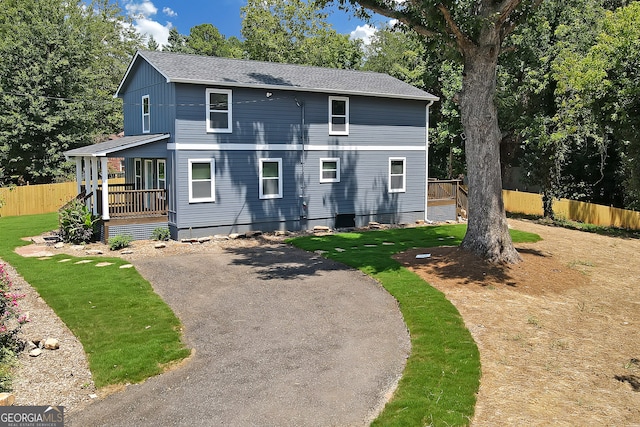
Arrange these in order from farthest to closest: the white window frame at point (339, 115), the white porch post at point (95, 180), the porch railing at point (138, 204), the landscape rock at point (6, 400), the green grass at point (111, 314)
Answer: the white window frame at point (339, 115), the white porch post at point (95, 180), the porch railing at point (138, 204), the green grass at point (111, 314), the landscape rock at point (6, 400)

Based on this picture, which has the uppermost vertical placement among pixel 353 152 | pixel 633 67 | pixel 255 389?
pixel 633 67

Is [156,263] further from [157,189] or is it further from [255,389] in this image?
[255,389]

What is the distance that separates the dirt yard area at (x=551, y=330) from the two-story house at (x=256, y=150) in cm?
699

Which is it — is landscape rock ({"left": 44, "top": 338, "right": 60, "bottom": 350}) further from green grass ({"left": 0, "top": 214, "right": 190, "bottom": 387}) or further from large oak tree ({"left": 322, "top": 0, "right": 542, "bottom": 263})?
large oak tree ({"left": 322, "top": 0, "right": 542, "bottom": 263})

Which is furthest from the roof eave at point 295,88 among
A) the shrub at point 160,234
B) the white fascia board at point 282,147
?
the shrub at point 160,234

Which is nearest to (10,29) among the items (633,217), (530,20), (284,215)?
(284,215)

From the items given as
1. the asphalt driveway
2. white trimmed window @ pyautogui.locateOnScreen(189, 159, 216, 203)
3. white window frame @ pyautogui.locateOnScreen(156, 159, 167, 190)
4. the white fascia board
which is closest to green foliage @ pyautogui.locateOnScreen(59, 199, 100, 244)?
white window frame @ pyautogui.locateOnScreen(156, 159, 167, 190)

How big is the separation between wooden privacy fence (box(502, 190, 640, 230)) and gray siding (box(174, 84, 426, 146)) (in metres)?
6.42

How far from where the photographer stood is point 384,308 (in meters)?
11.5

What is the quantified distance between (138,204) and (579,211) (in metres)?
22.3

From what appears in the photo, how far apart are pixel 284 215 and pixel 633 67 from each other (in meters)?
15.1

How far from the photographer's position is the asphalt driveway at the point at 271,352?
6.96 metres

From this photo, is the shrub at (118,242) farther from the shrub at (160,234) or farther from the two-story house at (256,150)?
the shrub at (160,234)

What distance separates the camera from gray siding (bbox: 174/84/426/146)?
758 inches
